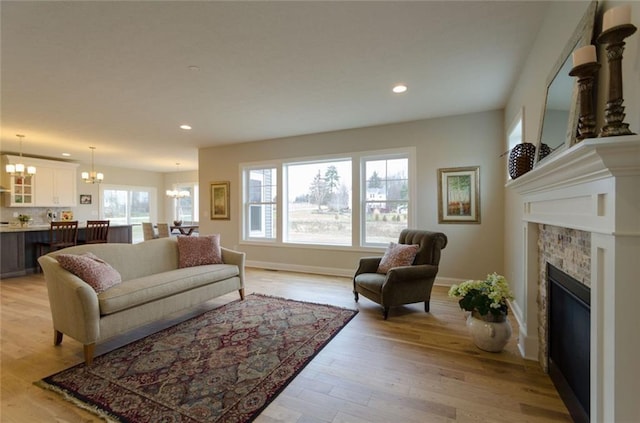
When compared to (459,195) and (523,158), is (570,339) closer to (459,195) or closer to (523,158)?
(523,158)

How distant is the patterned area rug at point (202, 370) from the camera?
1.74 meters

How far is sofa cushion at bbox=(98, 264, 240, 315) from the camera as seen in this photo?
2.37 metres

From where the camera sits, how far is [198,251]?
3709 mm

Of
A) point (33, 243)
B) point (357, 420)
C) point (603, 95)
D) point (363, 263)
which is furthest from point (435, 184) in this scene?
point (33, 243)

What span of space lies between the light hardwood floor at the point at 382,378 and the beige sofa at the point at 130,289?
11.8 inches

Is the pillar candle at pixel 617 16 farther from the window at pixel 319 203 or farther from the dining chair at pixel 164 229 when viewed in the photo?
the dining chair at pixel 164 229

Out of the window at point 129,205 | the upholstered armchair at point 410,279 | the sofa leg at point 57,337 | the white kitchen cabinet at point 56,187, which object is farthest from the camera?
the window at point 129,205

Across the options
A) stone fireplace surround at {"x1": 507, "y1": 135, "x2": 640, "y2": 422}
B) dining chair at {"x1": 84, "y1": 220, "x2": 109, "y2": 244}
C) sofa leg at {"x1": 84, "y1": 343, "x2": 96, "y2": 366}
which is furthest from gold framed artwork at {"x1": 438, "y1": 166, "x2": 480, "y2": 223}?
dining chair at {"x1": 84, "y1": 220, "x2": 109, "y2": 244}

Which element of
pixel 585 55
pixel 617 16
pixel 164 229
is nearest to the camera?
pixel 617 16

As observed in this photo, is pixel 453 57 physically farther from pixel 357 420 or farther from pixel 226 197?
pixel 226 197

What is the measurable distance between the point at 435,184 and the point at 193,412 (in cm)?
410

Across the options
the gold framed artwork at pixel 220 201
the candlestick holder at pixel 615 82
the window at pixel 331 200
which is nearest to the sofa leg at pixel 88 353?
the candlestick holder at pixel 615 82

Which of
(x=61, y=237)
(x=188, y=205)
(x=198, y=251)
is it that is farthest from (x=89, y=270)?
(x=188, y=205)

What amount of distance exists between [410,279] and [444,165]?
6.97ft
